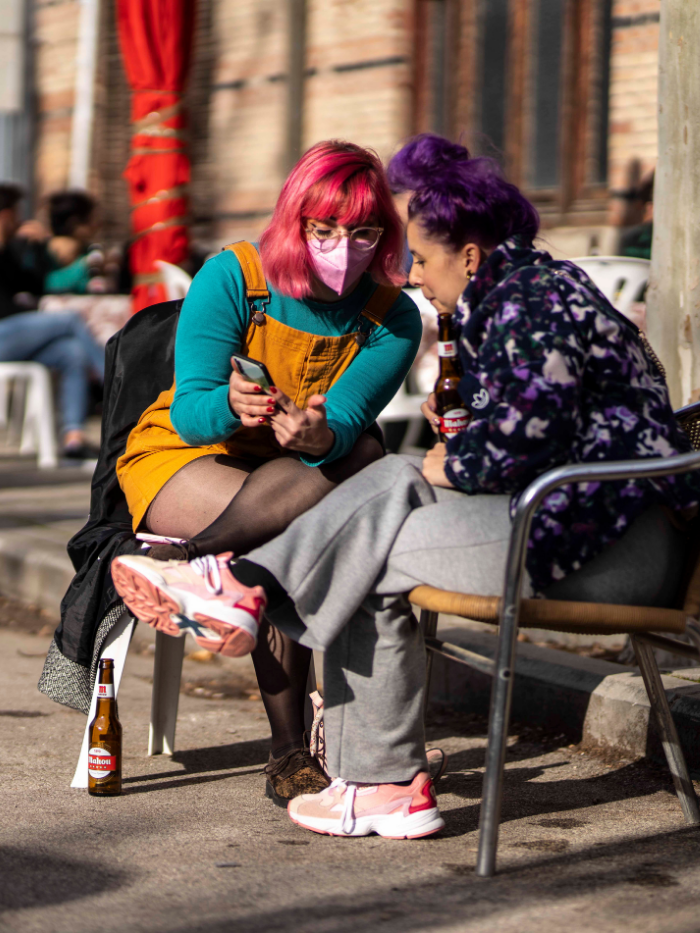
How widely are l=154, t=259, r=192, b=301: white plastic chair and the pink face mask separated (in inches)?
168

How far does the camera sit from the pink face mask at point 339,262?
2.97 meters

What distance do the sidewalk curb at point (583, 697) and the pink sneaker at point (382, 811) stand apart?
78cm

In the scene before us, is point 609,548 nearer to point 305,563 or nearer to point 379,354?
point 305,563

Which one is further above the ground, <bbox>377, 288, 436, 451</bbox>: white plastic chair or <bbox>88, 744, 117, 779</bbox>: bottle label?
<bbox>377, 288, 436, 451</bbox>: white plastic chair

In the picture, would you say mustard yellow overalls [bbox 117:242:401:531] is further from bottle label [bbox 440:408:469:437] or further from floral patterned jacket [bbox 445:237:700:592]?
floral patterned jacket [bbox 445:237:700:592]

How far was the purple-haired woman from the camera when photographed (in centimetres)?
242

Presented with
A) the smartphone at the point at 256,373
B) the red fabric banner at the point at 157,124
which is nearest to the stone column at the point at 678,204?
the smartphone at the point at 256,373

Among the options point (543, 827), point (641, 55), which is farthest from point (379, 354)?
point (641, 55)

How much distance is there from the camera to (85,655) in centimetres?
307

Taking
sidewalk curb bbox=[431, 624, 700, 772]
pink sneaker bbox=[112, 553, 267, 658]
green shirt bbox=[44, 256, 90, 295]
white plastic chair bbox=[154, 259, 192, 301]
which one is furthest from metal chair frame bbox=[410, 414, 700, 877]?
green shirt bbox=[44, 256, 90, 295]

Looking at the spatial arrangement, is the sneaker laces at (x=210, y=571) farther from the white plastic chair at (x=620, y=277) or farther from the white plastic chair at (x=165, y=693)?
the white plastic chair at (x=620, y=277)

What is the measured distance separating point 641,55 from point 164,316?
16.4 feet

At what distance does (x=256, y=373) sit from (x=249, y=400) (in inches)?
2.4

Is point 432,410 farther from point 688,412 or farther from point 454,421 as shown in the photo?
point 688,412
